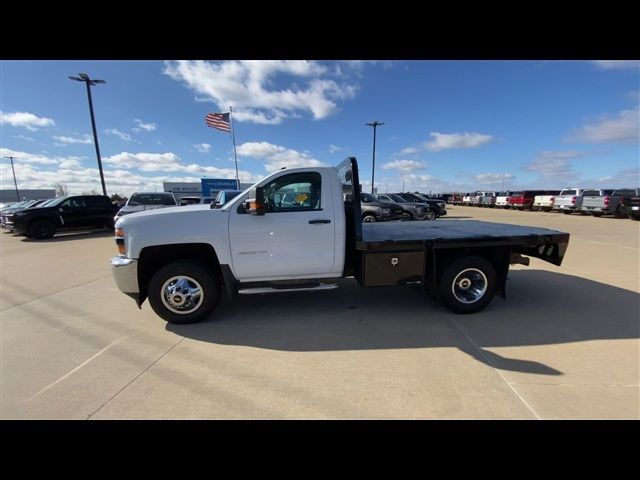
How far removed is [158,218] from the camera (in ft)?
12.2

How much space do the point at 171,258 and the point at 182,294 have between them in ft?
1.71

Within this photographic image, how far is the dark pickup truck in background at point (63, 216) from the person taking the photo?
1182 centimetres

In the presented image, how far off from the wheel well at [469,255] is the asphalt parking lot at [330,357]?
1.45 feet

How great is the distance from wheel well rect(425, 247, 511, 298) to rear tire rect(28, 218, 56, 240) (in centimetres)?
1497

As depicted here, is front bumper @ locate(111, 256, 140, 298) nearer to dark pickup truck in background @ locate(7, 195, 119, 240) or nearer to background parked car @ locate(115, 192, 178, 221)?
background parked car @ locate(115, 192, 178, 221)

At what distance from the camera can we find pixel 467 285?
4160mm

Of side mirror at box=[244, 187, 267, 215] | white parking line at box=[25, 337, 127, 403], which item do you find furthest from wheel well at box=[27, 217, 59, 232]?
side mirror at box=[244, 187, 267, 215]

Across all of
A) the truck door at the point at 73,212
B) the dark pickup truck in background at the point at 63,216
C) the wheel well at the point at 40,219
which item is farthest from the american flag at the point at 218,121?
the wheel well at the point at 40,219

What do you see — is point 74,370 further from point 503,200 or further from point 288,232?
point 503,200

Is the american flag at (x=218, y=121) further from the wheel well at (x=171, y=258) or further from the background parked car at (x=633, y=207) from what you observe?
the background parked car at (x=633, y=207)
